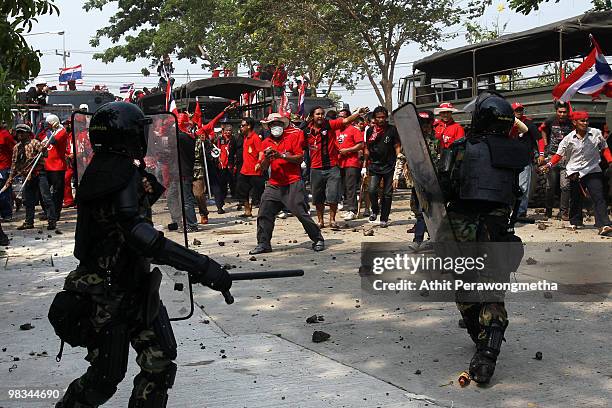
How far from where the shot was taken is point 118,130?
3.58 meters

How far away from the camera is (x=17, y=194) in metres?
16.0

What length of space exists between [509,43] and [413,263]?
7495mm

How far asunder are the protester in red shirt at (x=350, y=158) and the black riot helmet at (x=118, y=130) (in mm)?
9097

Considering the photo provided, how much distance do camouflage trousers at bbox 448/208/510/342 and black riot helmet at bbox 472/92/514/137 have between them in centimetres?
50

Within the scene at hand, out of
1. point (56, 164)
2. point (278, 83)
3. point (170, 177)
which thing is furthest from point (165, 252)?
point (278, 83)

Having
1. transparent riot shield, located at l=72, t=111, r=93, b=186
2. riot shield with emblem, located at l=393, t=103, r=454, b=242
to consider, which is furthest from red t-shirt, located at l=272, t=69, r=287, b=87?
transparent riot shield, located at l=72, t=111, r=93, b=186

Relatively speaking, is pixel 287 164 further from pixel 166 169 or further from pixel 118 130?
pixel 118 130

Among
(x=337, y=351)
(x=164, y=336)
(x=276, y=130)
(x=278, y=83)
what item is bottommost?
(x=337, y=351)

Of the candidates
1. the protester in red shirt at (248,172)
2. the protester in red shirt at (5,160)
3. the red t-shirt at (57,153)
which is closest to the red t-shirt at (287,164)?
the protester in red shirt at (248,172)

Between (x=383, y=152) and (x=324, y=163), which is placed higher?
(x=383, y=152)

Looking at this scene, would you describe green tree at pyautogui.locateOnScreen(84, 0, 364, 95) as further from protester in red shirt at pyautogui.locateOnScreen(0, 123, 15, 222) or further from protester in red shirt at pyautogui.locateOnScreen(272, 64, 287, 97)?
protester in red shirt at pyautogui.locateOnScreen(0, 123, 15, 222)

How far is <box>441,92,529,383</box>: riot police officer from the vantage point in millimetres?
5004

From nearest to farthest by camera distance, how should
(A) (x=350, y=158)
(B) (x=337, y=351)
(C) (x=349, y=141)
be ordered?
(B) (x=337, y=351) → (C) (x=349, y=141) → (A) (x=350, y=158)

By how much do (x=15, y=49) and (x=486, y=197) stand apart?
3.95 metres
